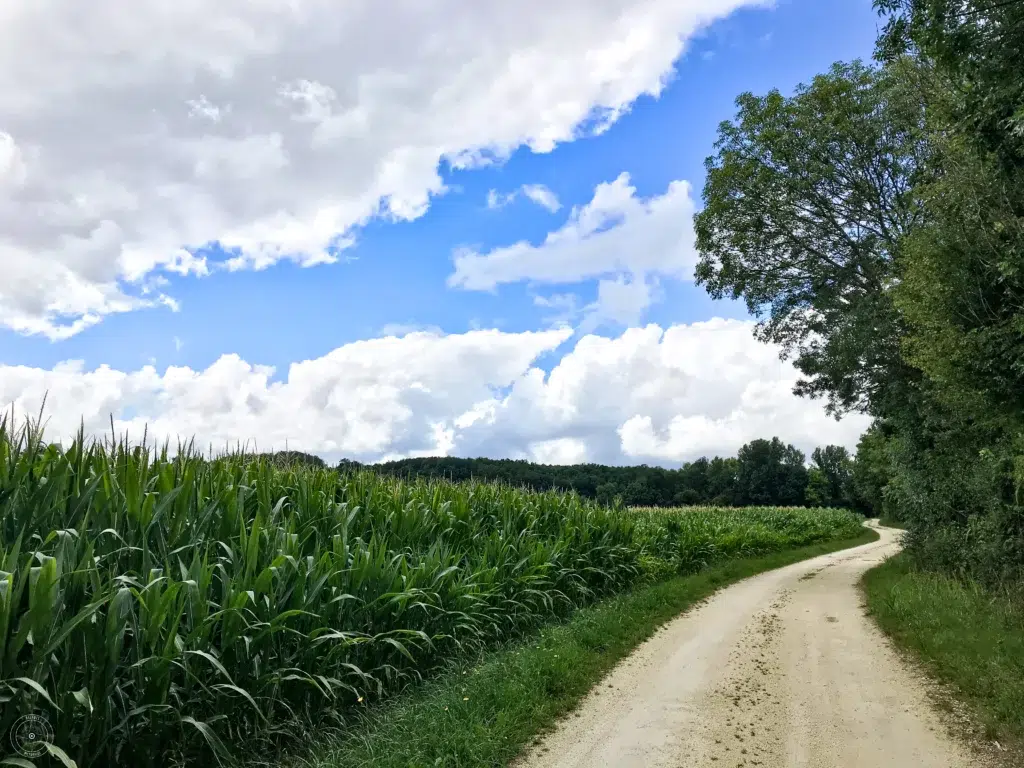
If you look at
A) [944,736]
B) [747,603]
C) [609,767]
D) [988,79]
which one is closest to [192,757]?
[609,767]

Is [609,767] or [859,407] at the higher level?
[859,407]

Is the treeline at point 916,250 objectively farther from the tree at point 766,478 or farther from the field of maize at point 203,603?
the tree at point 766,478

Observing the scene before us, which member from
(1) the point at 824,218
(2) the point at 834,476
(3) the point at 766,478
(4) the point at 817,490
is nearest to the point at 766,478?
(3) the point at 766,478

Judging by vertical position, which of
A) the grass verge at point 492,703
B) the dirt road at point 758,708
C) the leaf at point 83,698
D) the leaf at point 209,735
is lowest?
the dirt road at point 758,708

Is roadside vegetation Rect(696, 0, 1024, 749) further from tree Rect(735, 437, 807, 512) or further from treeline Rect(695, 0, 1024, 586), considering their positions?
tree Rect(735, 437, 807, 512)

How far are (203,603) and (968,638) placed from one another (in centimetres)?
888

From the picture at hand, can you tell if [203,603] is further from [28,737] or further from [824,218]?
[824,218]

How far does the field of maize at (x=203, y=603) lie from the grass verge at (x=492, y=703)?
14.0 inches

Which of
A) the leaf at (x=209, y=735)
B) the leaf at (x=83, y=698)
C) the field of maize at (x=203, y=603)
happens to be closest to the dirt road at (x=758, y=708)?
the field of maize at (x=203, y=603)

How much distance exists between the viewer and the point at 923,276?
10.5 metres

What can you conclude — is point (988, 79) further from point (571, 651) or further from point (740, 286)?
point (740, 286)

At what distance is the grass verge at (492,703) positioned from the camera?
4.75 metres

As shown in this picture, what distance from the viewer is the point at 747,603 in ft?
42.3

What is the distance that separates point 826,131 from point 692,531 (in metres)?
11.6
